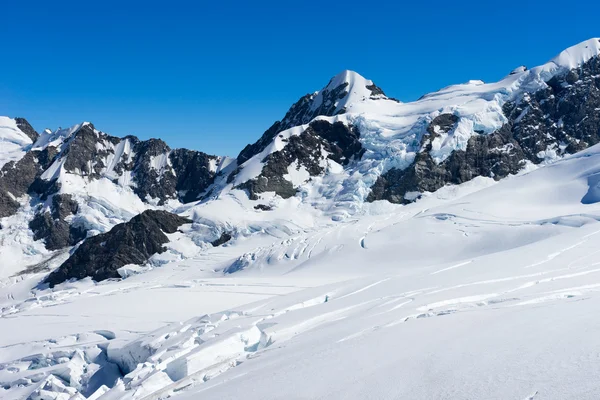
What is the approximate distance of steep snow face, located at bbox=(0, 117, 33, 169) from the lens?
133925 millimetres

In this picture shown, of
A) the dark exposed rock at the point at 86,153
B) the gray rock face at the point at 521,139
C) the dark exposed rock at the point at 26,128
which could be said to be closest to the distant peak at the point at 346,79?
the gray rock face at the point at 521,139

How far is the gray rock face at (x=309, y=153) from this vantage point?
79.6 m

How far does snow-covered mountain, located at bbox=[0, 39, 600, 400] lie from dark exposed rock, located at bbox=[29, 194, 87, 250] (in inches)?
15.6

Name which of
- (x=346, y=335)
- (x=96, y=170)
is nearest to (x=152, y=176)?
(x=96, y=170)

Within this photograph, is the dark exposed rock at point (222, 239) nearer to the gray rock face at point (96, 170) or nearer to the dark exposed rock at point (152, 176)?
the gray rock face at point (96, 170)

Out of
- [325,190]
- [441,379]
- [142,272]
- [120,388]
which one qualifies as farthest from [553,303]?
[325,190]

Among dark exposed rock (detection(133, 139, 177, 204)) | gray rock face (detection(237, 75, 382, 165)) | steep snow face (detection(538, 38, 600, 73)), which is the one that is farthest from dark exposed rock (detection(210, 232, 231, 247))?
steep snow face (detection(538, 38, 600, 73))

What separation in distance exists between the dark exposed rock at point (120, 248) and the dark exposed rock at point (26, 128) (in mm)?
104697

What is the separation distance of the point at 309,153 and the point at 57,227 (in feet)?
184

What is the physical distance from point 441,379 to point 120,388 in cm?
824

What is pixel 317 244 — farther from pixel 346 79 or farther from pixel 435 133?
pixel 346 79

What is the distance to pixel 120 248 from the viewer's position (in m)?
66.3

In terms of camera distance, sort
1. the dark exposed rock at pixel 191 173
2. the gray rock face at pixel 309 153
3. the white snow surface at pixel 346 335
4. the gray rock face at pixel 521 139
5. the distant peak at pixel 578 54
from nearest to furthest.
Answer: the white snow surface at pixel 346 335, the gray rock face at pixel 521 139, the gray rock face at pixel 309 153, the distant peak at pixel 578 54, the dark exposed rock at pixel 191 173

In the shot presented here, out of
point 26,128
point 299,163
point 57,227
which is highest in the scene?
point 26,128
